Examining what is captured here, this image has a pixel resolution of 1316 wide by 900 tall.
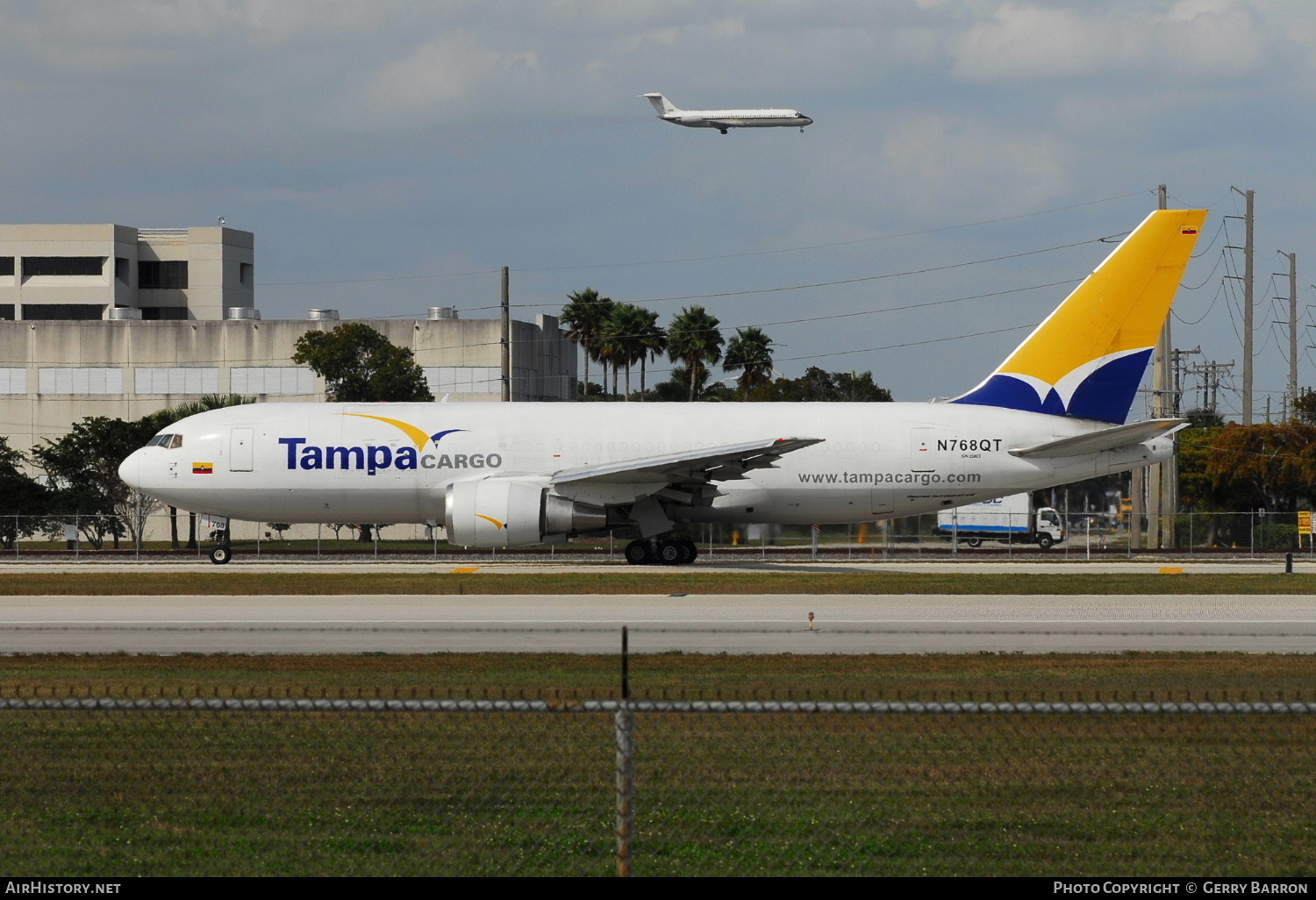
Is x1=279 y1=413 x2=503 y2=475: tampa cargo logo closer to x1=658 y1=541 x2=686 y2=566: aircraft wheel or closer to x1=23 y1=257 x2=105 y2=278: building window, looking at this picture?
x1=658 y1=541 x2=686 y2=566: aircraft wheel

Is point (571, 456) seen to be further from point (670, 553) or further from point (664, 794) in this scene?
point (664, 794)

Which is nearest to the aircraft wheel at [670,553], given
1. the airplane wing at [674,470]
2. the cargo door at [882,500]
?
the airplane wing at [674,470]

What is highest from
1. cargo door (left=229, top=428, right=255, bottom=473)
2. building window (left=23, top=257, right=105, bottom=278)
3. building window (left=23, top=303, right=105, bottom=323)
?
building window (left=23, top=257, right=105, bottom=278)

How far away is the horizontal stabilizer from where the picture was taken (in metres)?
35.3

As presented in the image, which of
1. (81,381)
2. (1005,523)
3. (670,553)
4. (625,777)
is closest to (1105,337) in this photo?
(670,553)

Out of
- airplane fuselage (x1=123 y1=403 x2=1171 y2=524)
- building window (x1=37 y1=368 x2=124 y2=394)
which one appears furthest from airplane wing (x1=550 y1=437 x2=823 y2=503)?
building window (x1=37 y1=368 x2=124 y2=394)

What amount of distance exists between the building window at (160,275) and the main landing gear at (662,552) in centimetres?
9804

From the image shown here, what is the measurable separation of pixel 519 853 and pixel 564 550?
39.0 m

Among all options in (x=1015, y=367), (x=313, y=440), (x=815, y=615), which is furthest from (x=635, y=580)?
(x=1015, y=367)

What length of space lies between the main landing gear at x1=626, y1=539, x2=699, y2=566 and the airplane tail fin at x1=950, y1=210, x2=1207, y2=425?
8.95 m

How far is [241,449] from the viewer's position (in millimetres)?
37094

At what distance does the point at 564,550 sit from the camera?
155 ft

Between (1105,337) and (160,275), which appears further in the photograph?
(160,275)

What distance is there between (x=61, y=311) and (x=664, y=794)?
120656 mm
